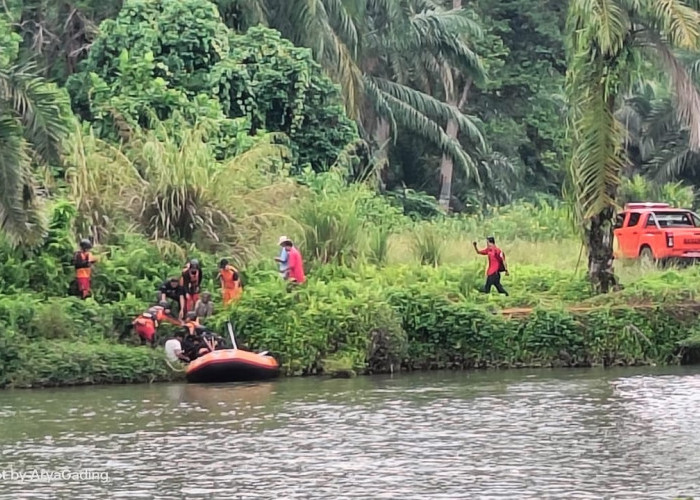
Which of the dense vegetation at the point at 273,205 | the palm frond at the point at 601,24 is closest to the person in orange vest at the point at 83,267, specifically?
the dense vegetation at the point at 273,205

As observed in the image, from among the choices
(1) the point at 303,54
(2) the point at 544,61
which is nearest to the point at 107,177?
(1) the point at 303,54

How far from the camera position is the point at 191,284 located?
22.6 metres

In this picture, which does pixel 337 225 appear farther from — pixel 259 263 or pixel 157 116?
pixel 157 116

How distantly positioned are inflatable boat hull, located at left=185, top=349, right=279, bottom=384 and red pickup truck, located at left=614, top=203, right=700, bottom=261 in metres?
11.0

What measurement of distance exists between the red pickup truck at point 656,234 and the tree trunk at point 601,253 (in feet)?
17.0

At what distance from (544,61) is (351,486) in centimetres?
3774

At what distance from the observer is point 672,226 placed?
Result: 3072cm

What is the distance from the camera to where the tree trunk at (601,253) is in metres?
24.3

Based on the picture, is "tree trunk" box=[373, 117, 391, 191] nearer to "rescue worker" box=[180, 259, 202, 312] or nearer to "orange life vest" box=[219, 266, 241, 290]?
"orange life vest" box=[219, 266, 241, 290]

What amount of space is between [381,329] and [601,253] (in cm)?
460

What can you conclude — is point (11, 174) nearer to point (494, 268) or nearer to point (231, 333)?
point (231, 333)

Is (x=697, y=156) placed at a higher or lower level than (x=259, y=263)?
higher

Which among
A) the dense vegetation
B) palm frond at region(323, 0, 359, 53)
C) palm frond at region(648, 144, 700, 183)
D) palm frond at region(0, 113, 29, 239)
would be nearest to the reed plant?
the dense vegetation

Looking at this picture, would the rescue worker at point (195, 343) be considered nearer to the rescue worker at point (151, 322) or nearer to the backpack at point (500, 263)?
the rescue worker at point (151, 322)
